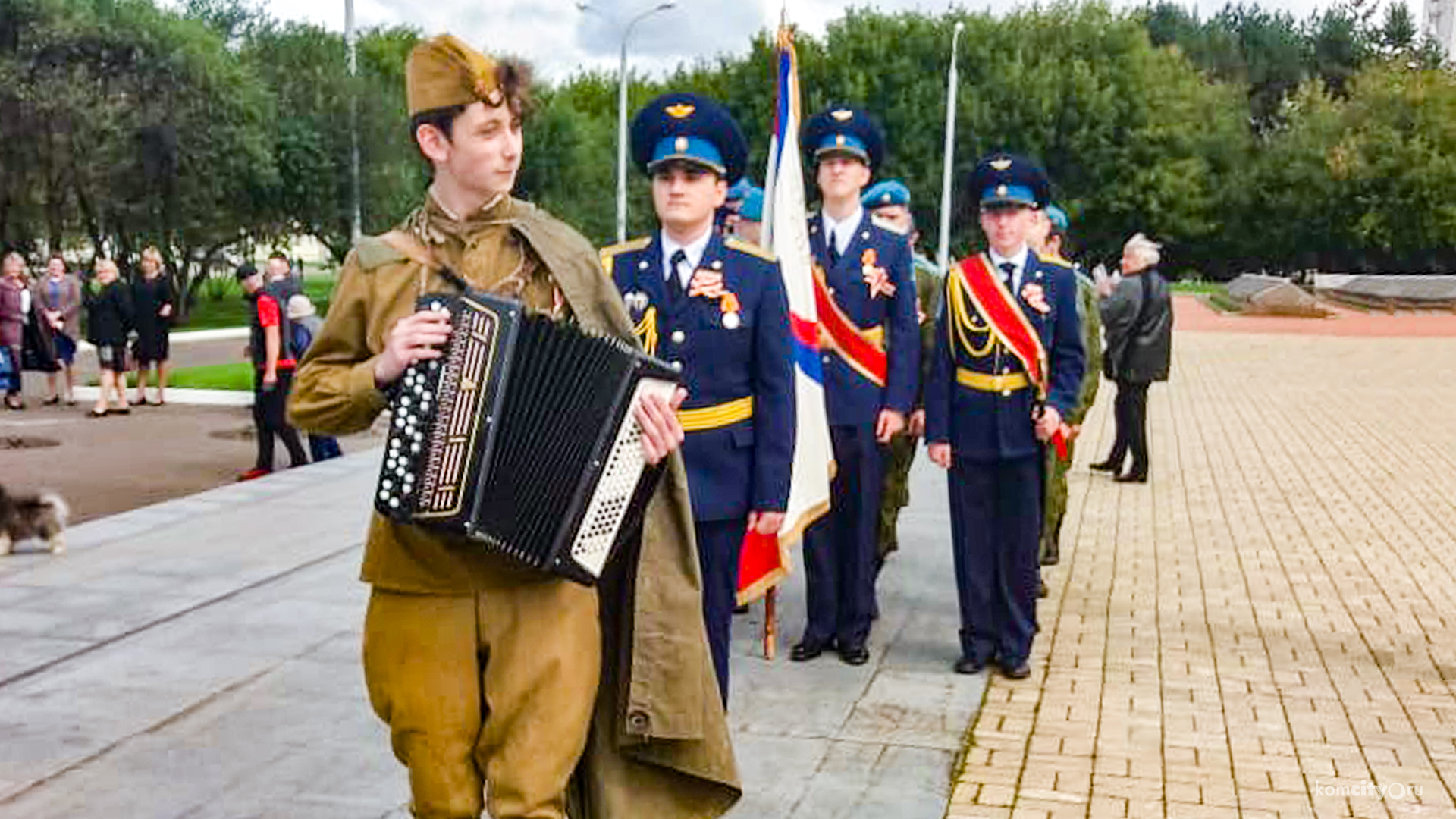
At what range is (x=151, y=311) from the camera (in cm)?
1567

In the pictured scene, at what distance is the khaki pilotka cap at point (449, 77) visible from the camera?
2875 millimetres

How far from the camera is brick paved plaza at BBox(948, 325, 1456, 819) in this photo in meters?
4.76

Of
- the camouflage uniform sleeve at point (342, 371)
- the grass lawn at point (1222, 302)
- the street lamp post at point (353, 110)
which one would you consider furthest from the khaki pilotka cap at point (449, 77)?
the grass lawn at point (1222, 302)

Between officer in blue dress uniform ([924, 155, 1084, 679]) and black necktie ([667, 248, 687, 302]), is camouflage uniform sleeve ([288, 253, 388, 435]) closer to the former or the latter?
black necktie ([667, 248, 687, 302])

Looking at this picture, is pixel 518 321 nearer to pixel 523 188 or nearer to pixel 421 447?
pixel 421 447

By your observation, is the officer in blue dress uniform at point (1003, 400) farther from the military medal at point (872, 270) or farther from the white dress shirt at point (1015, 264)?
the military medal at point (872, 270)

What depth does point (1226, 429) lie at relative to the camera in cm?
1550

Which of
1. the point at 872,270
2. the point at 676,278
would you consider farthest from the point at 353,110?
the point at 676,278

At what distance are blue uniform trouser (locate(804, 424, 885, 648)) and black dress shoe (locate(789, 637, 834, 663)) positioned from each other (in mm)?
18

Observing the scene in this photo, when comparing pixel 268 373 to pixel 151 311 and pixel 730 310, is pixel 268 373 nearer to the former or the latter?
pixel 151 311

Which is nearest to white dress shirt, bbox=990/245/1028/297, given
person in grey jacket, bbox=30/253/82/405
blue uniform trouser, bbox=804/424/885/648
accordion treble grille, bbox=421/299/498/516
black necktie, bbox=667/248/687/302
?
blue uniform trouser, bbox=804/424/885/648

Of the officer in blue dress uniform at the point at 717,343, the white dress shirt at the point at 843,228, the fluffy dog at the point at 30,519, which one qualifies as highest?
the white dress shirt at the point at 843,228

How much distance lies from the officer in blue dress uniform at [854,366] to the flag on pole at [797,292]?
12.3 inches

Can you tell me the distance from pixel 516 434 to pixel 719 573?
1956 millimetres
